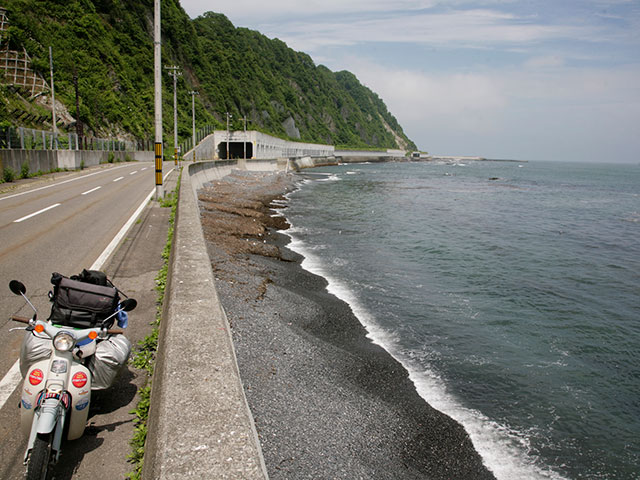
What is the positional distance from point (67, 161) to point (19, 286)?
33.5 metres

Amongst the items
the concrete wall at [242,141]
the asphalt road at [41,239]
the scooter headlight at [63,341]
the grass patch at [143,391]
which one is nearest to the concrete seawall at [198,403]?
the grass patch at [143,391]

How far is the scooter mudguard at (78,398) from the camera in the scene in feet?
12.6

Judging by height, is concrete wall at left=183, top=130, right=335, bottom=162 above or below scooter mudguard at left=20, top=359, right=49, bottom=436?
above

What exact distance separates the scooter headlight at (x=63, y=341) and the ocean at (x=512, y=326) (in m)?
5.38

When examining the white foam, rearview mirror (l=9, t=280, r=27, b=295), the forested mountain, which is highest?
the forested mountain

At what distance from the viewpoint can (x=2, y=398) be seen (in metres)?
4.59

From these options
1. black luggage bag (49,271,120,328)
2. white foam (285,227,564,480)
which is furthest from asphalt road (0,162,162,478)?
white foam (285,227,564,480)

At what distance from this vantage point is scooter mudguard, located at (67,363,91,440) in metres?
3.85

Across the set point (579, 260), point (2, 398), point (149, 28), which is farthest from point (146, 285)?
point (149, 28)

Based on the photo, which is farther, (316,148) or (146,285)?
(316,148)

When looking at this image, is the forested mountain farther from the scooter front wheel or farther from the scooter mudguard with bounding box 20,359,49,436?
the scooter front wheel

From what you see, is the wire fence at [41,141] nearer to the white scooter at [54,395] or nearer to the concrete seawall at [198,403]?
the concrete seawall at [198,403]

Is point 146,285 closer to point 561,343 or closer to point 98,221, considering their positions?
point 98,221

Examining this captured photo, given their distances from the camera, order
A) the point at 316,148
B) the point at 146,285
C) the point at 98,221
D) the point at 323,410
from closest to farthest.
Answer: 1. the point at 323,410
2. the point at 146,285
3. the point at 98,221
4. the point at 316,148
